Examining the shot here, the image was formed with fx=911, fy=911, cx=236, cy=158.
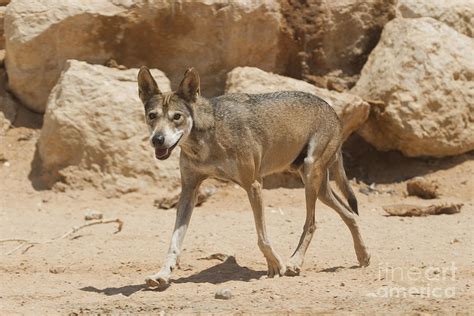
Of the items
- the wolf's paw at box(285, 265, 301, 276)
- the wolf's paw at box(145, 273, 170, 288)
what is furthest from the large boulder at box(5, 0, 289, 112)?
the wolf's paw at box(145, 273, 170, 288)

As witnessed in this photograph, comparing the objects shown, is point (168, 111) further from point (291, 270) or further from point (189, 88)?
point (291, 270)

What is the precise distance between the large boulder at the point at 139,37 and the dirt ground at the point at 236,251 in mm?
1015

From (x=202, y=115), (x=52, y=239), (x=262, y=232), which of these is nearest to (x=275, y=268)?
(x=262, y=232)

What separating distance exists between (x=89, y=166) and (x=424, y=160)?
550 cm

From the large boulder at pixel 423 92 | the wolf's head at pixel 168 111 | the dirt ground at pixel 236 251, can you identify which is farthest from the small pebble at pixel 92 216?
the large boulder at pixel 423 92

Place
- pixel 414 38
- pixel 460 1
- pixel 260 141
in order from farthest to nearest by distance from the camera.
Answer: pixel 460 1
pixel 414 38
pixel 260 141

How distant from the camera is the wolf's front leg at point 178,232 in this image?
8.74 meters

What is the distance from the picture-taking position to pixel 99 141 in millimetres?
13836

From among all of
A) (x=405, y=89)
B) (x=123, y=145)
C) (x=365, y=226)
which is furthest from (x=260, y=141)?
(x=405, y=89)

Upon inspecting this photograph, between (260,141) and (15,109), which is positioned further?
(15,109)

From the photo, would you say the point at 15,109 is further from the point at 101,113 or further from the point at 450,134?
the point at 450,134

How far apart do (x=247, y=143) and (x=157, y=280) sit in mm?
1700

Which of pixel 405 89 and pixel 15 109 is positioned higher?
pixel 405 89

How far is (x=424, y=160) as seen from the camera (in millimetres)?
15125
